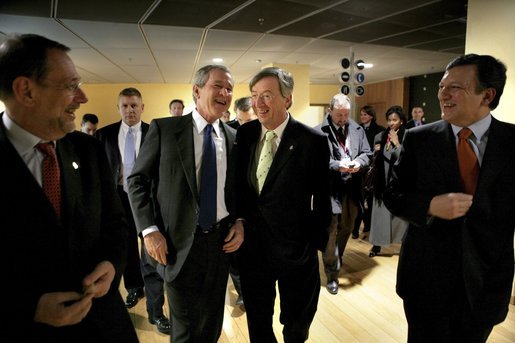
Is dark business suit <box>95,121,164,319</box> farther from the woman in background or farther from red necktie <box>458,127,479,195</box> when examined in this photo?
the woman in background

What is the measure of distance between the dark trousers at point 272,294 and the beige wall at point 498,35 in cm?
228

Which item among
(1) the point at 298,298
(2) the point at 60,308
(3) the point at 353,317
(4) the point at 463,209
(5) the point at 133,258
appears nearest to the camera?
(2) the point at 60,308

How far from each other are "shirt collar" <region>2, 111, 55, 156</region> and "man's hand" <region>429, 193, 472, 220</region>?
1.44 metres

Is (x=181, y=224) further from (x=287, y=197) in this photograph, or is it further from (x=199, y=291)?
(x=287, y=197)

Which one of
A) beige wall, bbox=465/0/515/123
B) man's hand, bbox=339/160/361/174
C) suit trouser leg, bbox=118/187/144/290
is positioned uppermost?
beige wall, bbox=465/0/515/123

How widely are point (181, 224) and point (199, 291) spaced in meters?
0.38

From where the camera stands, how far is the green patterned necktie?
1778mm

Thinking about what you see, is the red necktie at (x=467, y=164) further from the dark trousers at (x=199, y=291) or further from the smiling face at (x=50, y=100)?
the smiling face at (x=50, y=100)

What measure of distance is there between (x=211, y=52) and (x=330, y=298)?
4456 mm

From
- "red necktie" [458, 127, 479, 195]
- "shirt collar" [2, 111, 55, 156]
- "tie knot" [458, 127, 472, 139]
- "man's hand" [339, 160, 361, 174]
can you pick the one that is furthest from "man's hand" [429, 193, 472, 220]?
"man's hand" [339, 160, 361, 174]

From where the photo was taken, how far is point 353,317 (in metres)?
2.59

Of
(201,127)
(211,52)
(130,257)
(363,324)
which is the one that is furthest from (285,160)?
(211,52)

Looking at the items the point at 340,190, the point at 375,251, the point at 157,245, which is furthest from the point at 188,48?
the point at 157,245

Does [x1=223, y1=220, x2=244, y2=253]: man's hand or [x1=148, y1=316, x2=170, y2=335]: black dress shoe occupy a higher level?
[x1=223, y1=220, x2=244, y2=253]: man's hand
